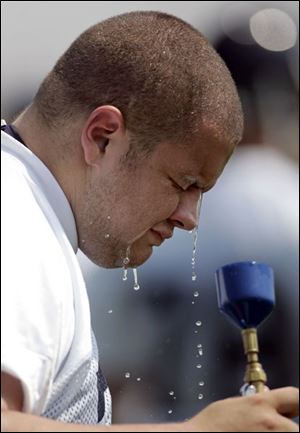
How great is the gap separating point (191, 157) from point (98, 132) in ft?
0.58

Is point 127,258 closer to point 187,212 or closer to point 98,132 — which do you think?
point 187,212

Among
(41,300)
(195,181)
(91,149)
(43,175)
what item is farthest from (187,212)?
(41,300)

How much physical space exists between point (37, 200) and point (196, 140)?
45cm

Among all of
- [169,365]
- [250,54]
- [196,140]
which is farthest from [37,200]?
[250,54]

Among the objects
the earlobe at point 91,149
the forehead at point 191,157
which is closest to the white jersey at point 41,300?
the earlobe at point 91,149

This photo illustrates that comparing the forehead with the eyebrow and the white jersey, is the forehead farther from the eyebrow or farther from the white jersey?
the white jersey

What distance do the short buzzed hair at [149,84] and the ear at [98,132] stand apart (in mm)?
35

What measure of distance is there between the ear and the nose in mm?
180

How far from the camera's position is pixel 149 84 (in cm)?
244

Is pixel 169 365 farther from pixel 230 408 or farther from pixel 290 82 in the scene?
pixel 230 408

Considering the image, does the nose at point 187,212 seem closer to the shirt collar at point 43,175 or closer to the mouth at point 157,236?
the mouth at point 157,236

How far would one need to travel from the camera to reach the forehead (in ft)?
7.92

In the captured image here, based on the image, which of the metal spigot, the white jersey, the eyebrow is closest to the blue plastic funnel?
the metal spigot

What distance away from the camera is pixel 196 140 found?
242cm
